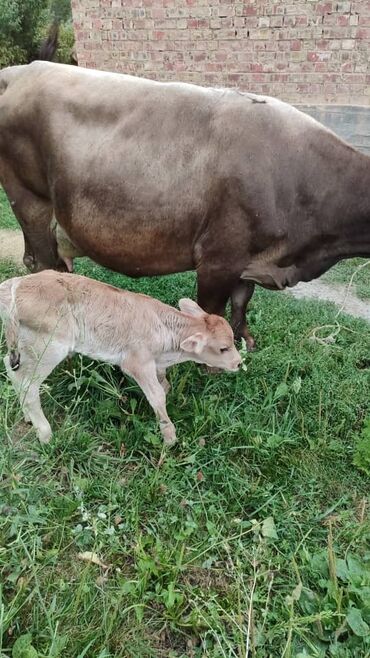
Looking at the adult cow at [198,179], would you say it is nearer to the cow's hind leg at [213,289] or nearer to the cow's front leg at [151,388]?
the cow's hind leg at [213,289]

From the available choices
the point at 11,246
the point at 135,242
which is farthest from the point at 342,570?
the point at 11,246

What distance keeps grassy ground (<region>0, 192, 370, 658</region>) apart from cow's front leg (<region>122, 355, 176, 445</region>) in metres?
0.08

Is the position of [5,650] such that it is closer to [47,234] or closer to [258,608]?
[258,608]

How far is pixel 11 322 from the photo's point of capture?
2.90 m

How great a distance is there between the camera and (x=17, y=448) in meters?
2.97

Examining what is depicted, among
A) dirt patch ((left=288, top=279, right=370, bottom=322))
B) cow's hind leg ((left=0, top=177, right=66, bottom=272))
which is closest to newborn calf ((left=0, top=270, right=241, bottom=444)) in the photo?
cow's hind leg ((left=0, top=177, right=66, bottom=272))

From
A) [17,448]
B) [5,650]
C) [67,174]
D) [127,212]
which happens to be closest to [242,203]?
[127,212]

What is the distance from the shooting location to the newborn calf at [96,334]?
298 centimetres

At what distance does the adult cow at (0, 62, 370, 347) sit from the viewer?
11.7 feet

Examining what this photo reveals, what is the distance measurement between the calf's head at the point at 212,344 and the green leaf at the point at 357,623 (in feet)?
4.83

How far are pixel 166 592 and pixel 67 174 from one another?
2730 mm

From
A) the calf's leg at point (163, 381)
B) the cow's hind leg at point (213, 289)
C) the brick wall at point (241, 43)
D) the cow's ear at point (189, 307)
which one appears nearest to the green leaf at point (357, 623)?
the calf's leg at point (163, 381)

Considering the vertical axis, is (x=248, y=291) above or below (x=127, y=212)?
below

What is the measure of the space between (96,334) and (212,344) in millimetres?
670
